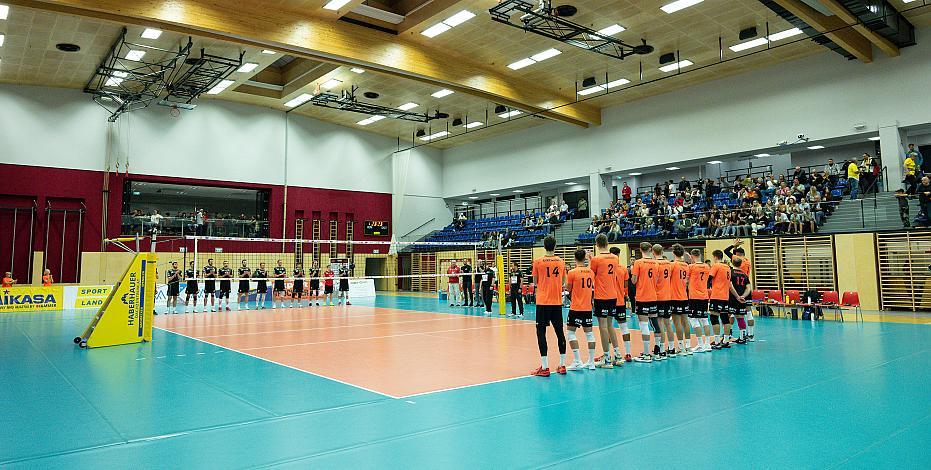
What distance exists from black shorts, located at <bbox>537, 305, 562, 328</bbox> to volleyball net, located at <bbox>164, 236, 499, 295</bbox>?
15.2 meters

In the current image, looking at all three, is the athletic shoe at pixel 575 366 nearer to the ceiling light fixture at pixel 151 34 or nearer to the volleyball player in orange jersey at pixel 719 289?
the volleyball player in orange jersey at pixel 719 289

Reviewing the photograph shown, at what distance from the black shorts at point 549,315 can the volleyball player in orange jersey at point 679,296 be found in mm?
Result: 2350

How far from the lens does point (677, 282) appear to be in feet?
26.8

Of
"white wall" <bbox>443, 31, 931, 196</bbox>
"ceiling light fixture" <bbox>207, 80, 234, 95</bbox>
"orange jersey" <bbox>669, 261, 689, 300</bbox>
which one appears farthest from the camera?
"ceiling light fixture" <bbox>207, 80, 234, 95</bbox>

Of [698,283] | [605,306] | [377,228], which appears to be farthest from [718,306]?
[377,228]

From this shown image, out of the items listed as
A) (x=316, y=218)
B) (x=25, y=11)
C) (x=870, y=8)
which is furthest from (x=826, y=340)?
(x=316, y=218)

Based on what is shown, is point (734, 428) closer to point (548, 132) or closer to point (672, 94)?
point (672, 94)

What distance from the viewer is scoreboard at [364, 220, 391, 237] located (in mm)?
31078

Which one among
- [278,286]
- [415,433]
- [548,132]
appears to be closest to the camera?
[415,433]

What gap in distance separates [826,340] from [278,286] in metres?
17.3

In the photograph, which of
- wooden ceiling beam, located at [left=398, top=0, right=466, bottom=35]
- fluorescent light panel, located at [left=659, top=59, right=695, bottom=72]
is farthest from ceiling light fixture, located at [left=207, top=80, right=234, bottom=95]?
fluorescent light panel, located at [left=659, top=59, right=695, bottom=72]

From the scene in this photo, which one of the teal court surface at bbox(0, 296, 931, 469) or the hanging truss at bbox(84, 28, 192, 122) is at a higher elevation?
the hanging truss at bbox(84, 28, 192, 122)

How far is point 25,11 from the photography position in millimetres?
15227

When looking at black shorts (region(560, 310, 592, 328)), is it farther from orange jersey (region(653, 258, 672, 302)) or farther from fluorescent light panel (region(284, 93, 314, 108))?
fluorescent light panel (region(284, 93, 314, 108))
